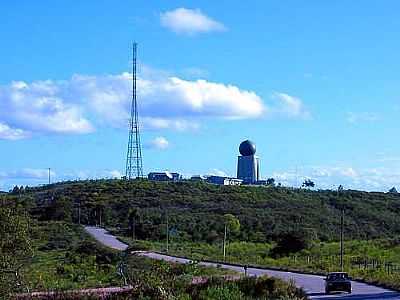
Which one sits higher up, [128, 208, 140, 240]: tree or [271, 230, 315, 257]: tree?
[128, 208, 140, 240]: tree

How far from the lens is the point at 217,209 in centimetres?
10988

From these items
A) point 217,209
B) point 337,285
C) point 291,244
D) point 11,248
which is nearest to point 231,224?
point 291,244

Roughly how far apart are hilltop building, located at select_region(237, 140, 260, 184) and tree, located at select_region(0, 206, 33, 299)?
10099 centimetres

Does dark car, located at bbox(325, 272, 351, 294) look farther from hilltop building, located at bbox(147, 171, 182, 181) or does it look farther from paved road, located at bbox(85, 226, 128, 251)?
hilltop building, located at bbox(147, 171, 182, 181)

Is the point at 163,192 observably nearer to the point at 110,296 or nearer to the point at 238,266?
the point at 238,266

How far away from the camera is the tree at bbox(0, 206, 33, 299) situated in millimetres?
20766

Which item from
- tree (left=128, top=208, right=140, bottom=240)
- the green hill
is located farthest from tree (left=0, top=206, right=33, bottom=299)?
tree (left=128, top=208, right=140, bottom=240)

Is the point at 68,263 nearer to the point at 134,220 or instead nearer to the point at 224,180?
the point at 134,220

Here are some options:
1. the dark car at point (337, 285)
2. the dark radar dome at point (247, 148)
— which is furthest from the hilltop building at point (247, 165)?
the dark car at point (337, 285)

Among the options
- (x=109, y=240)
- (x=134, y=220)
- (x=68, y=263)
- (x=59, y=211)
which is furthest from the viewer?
(x=59, y=211)

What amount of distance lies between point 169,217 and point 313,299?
216 feet

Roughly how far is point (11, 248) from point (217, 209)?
88736 millimetres

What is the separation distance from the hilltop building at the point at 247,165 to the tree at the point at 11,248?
10099cm

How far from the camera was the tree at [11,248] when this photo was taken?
20766 mm
